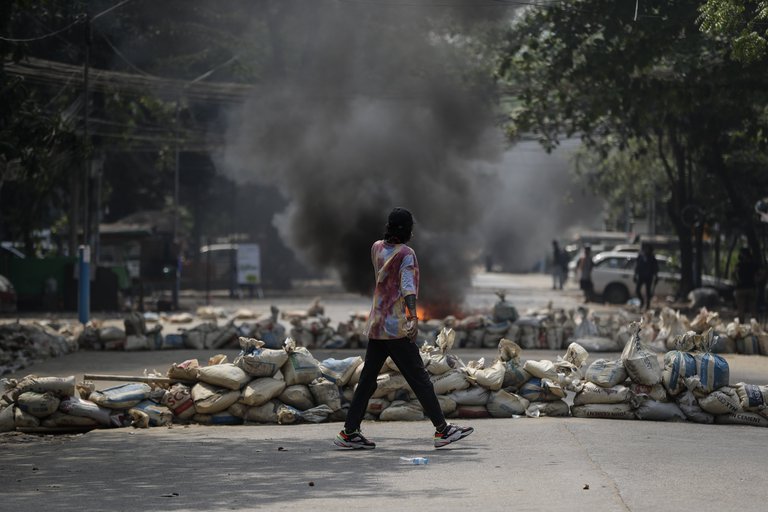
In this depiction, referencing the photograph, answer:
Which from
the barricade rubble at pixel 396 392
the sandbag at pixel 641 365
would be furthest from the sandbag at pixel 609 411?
the sandbag at pixel 641 365

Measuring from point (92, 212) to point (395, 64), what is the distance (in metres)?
9.13

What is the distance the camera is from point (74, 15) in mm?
20141

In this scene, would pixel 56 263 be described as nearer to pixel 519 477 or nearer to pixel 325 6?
pixel 325 6

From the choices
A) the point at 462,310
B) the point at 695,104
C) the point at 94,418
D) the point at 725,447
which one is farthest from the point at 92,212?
the point at 725,447

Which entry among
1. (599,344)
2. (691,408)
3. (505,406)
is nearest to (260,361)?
(505,406)

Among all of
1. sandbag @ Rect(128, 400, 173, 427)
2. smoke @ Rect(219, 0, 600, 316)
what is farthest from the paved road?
smoke @ Rect(219, 0, 600, 316)

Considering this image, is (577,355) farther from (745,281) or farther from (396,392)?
(745,281)

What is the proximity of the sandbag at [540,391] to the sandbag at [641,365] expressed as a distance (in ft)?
1.70

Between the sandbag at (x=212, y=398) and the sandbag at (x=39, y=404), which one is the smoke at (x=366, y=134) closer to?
the sandbag at (x=212, y=398)

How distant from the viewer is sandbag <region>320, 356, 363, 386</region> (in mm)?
8531

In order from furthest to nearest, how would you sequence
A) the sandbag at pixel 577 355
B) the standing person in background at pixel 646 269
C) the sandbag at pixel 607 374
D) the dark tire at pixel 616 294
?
the dark tire at pixel 616 294 → the standing person in background at pixel 646 269 → the sandbag at pixel 577 355 → the sandbag at pixel 607 374

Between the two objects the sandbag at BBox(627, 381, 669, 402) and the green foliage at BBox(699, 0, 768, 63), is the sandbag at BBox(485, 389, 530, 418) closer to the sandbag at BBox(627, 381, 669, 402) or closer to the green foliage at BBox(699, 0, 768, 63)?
the sandbag at BBox(627, 381, 669, 402)

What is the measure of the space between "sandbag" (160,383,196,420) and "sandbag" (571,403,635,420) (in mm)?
2836

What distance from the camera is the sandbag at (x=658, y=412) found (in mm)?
8242
